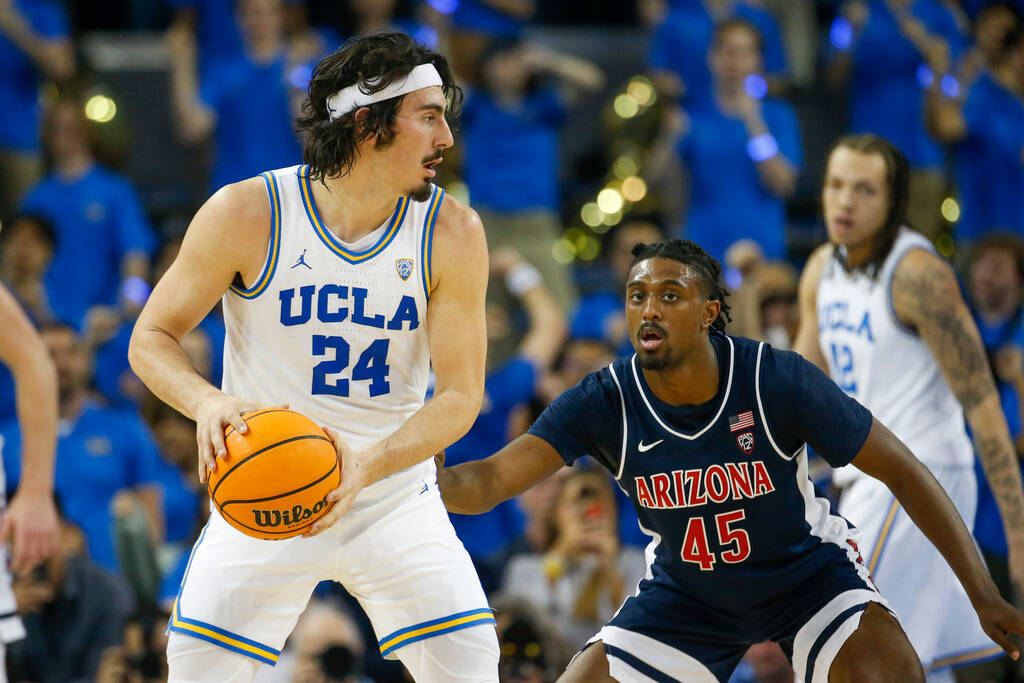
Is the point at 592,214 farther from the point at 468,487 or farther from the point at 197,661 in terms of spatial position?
the point at 197,661

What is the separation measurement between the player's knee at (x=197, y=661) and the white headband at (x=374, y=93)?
159 centimetres

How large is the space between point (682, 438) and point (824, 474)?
2563 millimetres

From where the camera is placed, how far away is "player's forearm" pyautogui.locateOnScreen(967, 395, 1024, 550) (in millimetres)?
4805

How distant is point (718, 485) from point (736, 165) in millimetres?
5508

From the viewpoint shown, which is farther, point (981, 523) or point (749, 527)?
point (981, 523)

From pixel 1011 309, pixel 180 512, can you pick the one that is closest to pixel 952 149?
pixel 1011 309

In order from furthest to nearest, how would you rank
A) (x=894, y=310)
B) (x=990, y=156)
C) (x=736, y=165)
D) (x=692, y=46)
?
(x=990, y=156), (x=692, y=46), (x=736, y=165), (x=894, y=310)

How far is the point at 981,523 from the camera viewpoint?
23.2ft

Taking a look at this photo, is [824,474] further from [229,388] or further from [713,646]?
[229,388]

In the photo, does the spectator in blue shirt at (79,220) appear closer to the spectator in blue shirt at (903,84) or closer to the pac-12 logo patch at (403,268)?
the pac-12 logo patch at (403,268)

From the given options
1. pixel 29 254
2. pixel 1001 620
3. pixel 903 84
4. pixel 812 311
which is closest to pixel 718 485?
pixel 1001 620

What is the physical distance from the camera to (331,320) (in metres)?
3.97

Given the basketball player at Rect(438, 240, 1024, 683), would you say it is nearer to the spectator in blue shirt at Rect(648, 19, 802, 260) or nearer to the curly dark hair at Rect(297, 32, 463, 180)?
the curly dark hair at Rect(297, 32, 463, 180)

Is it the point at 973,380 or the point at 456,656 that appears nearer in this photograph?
the point at 456,656
